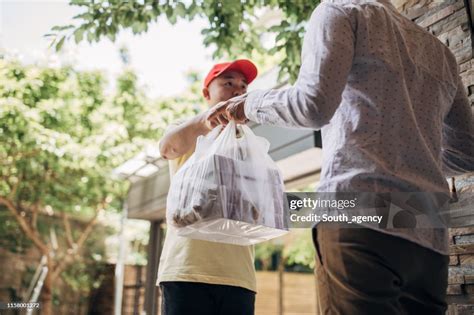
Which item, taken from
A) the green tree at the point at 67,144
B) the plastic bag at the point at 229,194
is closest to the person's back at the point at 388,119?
the plastic bag at the point at 229,194

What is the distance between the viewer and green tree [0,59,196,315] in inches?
191

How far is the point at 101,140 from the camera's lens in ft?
19.6

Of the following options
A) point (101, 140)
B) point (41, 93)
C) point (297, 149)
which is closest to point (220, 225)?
point (297, 149)

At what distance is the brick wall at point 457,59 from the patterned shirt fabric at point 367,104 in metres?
0.51

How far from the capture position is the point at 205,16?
2377 millimetres

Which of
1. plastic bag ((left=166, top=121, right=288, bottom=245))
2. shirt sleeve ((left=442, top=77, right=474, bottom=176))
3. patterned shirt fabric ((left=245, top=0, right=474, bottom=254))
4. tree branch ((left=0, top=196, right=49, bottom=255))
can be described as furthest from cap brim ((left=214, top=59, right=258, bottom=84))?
tree branch ((left=0, top=196, right=49, bottom=255))

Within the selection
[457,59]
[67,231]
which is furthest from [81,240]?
[457,59]

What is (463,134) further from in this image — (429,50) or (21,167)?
(21,167)

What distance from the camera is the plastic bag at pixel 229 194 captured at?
38.5 inches

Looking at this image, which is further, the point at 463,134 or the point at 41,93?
the point at 41,93

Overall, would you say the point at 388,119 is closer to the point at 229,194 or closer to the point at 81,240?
the point at 229,194

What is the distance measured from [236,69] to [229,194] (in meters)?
0.57

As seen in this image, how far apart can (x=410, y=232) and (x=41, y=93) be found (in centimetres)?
490

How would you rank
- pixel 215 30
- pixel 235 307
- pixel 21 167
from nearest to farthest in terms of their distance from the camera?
pixel 235 307, pixel 215 30, pixel 21 167
